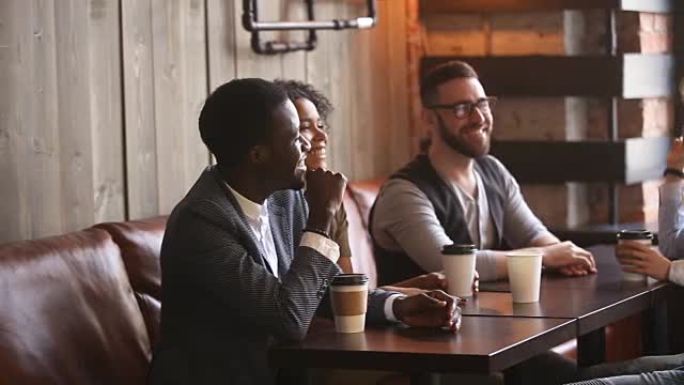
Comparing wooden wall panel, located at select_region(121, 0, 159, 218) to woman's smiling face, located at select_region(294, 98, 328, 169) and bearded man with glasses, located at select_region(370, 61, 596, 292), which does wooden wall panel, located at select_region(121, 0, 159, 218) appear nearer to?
woman's smiling face, located at select_region(294, 98, 328, 169)

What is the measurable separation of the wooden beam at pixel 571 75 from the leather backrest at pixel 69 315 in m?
2.01

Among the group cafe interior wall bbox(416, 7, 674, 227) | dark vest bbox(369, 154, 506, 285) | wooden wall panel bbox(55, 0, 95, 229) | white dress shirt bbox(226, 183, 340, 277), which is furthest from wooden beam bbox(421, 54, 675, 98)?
white dress shirt bbox(226, 183, 340, 277)

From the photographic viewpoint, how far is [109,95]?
3424 mm

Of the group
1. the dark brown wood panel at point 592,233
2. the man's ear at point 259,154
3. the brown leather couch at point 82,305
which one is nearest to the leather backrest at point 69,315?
the brown leather couch at point 82,305

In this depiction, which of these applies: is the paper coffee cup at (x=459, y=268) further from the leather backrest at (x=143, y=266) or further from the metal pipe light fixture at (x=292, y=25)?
the metal pipe light fixture at (x=292, y=25)

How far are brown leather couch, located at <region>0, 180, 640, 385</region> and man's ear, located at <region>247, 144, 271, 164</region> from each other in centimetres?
45

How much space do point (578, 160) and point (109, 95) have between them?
186 centimetres

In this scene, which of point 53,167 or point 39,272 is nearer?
point 39,272

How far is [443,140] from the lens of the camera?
3895 mm

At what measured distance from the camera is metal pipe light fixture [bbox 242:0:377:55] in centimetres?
401

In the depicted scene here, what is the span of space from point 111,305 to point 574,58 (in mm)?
2206

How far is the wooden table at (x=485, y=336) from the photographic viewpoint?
7.99ft

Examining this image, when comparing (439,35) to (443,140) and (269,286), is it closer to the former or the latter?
(443,140)

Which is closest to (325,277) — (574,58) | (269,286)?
(269,286)
